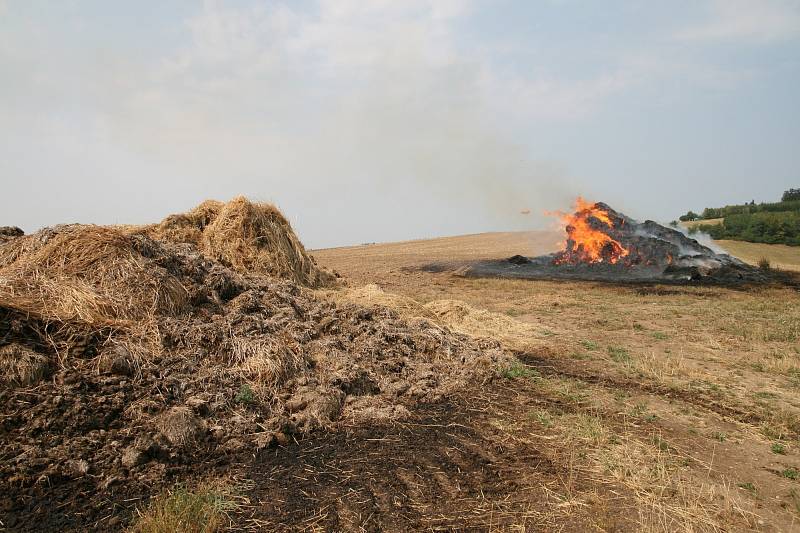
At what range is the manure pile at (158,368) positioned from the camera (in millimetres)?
3807

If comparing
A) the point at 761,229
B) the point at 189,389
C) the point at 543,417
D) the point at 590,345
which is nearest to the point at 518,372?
the point at 543,417

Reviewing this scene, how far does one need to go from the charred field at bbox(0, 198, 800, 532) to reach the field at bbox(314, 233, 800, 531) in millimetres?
30

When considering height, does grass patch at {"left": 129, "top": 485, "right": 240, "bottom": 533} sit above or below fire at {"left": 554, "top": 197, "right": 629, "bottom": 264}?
below

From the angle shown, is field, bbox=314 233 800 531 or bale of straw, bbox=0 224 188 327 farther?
bale of straw, bbox=0 224 188 327

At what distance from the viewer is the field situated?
3.71 m

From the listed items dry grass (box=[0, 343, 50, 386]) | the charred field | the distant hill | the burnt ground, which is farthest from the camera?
the distant hill

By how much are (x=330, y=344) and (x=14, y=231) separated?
5697 mm

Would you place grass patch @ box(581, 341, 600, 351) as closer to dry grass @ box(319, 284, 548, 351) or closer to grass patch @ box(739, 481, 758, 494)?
dry grass @ box(319, 284, 548, 351)

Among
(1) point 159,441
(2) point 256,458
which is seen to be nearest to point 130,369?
(1) point 159,441

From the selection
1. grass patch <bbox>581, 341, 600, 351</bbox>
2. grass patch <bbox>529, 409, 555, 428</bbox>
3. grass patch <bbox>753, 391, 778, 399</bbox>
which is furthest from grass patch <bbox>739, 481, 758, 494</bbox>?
grass patch <bbox>581, 341, 600, 351</bbox>

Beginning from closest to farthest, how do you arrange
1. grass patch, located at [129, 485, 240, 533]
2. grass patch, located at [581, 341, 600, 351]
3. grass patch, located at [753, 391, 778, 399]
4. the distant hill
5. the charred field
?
grass patch, located at [129, 485, 240, 533]
the charred field
grass patch, located at [753, 391, 778, 399]
grass patch, located at [581, 341, 600, 351]
the distant hill

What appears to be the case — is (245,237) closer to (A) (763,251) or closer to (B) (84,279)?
(B) (84,279)

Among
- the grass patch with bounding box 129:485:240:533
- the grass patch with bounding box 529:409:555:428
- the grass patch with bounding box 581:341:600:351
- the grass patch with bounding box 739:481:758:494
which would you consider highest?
the grass patch with bounding box 129:485:240:533

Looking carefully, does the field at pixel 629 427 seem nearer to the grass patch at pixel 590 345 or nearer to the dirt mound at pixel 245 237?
the grass patch at pixel 590 345
